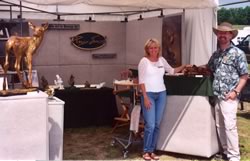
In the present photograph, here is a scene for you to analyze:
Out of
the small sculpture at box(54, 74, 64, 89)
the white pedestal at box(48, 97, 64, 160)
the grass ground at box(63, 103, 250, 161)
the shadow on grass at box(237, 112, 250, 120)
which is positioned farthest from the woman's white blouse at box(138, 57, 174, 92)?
the shadow on grass at box(237, 112, 250, 120)

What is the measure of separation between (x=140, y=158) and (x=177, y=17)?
7.62 ft

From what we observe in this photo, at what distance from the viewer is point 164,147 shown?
16.2 feet

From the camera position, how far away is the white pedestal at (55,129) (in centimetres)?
383

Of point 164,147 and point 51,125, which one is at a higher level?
point 51,125

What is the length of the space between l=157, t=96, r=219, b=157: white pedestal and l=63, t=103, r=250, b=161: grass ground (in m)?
0.17

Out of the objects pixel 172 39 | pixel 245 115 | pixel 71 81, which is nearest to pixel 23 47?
pixel 172 39

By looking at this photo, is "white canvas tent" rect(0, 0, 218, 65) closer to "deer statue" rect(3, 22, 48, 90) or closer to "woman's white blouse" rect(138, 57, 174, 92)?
"deer statue" rect(3, 22, 48, 90)

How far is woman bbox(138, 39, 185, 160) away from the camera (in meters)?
4.51

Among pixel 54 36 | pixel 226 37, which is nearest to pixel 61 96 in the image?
pixel 54 36

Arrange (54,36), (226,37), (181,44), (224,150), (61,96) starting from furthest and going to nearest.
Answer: (54,36)
(61,96)
(181,44)
(224,150)
(226,37)

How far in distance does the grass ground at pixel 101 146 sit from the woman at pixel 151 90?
0.42m

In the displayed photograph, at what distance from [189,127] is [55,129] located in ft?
5.87

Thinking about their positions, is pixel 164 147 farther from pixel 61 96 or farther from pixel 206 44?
pixel 61 96

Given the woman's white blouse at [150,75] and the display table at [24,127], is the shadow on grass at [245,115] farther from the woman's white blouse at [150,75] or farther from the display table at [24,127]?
the display table at [24,127]
